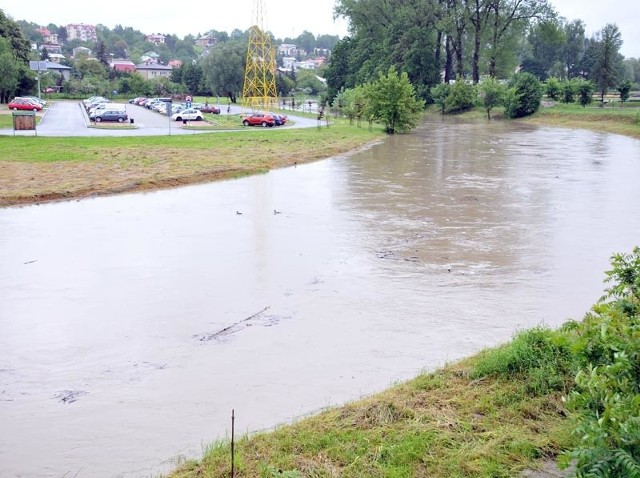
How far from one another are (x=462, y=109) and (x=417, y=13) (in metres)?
11.5

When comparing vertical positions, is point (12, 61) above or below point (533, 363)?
above

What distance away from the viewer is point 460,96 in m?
69.1

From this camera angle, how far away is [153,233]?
15633 mm

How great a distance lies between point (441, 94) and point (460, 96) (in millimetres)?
2914

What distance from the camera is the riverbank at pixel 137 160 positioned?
21188 millimetres

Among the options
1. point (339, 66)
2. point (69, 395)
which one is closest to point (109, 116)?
point (69, 395)

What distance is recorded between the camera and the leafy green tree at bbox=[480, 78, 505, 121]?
216 feet

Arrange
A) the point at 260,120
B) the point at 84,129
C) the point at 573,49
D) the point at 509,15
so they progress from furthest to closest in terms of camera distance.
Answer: the point at 573,49 < the point at 509,15 < the point at 260,120 < the point at 84,129

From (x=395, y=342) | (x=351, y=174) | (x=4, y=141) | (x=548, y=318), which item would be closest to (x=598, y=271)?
(x=548, y=318)

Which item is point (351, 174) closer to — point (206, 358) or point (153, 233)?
point (153, 233)

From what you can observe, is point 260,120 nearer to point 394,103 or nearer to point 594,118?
point 394,103

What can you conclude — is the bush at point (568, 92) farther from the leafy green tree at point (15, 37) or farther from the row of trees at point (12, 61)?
the leafy green tree at point (15, 37)

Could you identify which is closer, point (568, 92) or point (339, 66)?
point (568, 92)

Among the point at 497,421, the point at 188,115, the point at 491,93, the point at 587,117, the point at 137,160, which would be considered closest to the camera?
the point at 497,421
